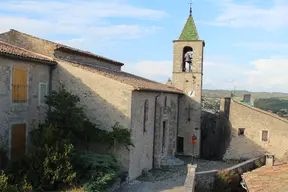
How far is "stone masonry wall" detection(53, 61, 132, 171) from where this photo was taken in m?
16.0

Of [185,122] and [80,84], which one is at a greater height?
[80,84]

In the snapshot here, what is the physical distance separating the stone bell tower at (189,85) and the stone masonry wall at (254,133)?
9.17 ft

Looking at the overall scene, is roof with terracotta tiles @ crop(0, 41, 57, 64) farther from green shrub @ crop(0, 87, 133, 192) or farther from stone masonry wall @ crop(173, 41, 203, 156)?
stone masonry wall @ crop(173, 41, 203, 156)

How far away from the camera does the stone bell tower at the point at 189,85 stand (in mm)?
26516

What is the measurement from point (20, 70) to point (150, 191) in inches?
Answer: 309

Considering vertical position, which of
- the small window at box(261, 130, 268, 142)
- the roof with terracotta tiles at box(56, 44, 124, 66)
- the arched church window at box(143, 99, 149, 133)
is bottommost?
the small window at box(261, 130, 268, 142)

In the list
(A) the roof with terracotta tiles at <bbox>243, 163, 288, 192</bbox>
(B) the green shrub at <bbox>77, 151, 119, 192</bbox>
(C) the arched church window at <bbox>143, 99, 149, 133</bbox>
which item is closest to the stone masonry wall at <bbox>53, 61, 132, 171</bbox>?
(B) the green shrub at <bbox>77, 151, 119, 192</bbox>

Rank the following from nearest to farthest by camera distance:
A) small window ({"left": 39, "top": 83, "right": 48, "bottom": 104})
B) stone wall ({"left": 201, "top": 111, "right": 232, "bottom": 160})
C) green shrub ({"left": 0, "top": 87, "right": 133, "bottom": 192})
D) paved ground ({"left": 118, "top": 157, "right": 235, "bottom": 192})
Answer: green shrub ({"left": 0, "top": 87, "right": 133, "bottom": 192}), paved ground ({"left": 118, "top": 157, "right": 235, "bottom": 192}), small window ({"left": 39, "top": 83, "right": 48, "bottom": 104}), stone wall ({"left": 201, "top": 111, "right": 232, "bottom": 160})

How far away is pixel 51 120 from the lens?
14469 millimetres

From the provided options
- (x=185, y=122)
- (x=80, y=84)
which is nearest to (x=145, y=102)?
(x=80, y=84)

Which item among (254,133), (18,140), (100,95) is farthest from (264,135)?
(18,140)

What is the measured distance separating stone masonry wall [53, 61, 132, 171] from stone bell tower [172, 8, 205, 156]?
11306 mm

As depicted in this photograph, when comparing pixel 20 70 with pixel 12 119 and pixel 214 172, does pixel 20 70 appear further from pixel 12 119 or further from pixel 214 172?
pixel 214 172

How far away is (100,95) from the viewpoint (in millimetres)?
16219
